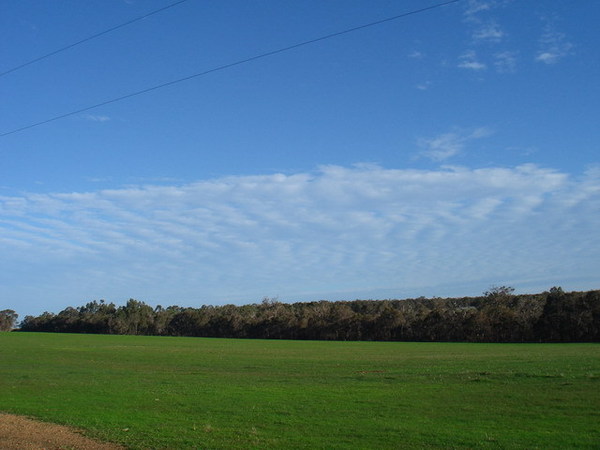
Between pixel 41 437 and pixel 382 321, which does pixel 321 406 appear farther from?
pixel 382 321

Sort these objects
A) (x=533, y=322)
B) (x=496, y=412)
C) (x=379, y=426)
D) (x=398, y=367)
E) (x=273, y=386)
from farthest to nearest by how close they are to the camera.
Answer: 1. (x=533, y=322)
2. (x=398, y=367)
3. (x=273, y=386)
4. (x=496, y=412)
5. (x=379, y=426)

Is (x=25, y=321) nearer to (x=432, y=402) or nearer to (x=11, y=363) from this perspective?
(x=11, y=363)

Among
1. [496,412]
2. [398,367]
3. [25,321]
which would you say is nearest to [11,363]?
[398,367]

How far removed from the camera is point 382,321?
423ft

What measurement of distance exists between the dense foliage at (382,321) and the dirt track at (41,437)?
104331mm

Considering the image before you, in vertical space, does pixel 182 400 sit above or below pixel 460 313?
below

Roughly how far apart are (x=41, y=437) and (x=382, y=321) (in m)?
116

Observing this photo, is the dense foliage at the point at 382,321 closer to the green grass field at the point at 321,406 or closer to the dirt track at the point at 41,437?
the green grass field at the point at 321,406

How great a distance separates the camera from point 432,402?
944 inches

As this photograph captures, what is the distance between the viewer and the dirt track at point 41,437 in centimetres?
1535

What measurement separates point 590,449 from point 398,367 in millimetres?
29615

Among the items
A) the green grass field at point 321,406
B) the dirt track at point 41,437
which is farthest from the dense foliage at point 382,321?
the dirt track at point 41,437

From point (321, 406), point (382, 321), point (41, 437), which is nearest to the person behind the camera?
point (41, 437)

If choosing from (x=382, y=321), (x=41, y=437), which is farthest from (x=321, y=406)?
(x=382, y=321)
